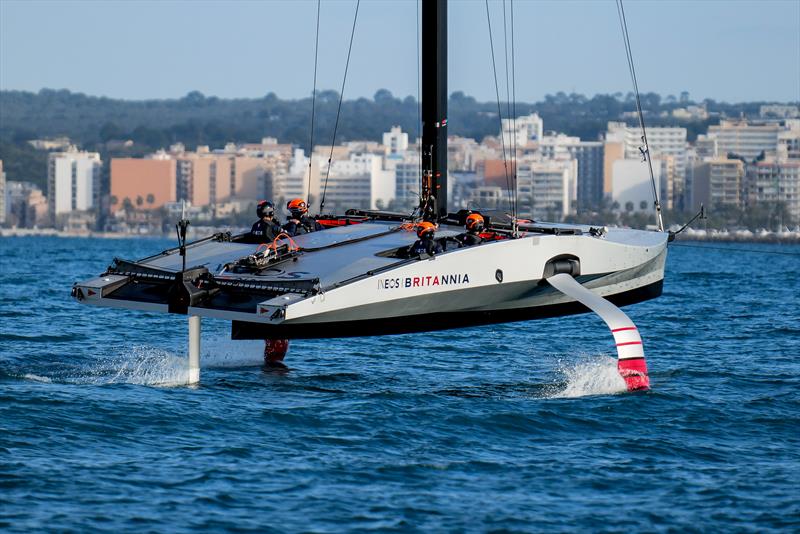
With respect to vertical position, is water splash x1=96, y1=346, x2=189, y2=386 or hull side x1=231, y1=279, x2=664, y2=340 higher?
hull side x1=231, y1=279, x2=664, y2=340

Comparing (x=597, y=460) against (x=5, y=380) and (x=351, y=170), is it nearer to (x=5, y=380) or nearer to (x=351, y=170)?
(x=5, y=380)

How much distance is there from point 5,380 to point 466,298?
4.83 meters

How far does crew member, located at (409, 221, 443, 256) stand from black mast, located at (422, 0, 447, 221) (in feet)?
6.58

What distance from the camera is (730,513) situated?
34.6ft

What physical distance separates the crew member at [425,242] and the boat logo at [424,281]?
290 millimetres

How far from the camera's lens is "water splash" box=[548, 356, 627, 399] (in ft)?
50.6

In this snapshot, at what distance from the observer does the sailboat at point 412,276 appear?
14.9 m

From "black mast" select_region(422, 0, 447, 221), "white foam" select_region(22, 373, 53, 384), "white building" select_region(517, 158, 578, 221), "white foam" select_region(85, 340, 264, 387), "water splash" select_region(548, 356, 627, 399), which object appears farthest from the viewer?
"white building" select_region(517, 158, 578, 221)

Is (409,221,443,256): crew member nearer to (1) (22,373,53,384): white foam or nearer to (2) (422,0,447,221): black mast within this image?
(2) (422,0,447,221): black mast

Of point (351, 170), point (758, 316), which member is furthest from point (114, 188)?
point (758, 316)

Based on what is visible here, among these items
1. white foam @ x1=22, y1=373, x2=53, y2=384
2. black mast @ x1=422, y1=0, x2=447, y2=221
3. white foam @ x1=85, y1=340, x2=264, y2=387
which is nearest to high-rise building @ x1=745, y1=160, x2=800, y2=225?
white foam @ x1=85, y1=340, x2=264, y2=387

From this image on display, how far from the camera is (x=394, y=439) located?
12.9m

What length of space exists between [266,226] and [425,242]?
2.12 meters

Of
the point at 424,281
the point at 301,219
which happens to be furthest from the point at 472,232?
the point at 301,219
